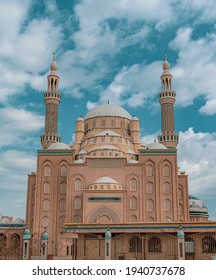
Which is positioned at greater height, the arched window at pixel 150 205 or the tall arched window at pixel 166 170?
the tall arched window at pixel 166 170

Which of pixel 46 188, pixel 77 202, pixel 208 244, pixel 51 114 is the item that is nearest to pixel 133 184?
pixel 77 202

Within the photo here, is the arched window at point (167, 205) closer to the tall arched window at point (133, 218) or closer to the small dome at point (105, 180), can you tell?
the tall arched window at point (133, 218)

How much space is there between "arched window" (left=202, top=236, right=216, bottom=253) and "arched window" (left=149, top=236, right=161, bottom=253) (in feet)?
12.1

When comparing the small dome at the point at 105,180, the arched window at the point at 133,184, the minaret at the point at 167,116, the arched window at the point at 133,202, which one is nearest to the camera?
the small dome at the point at 105,180

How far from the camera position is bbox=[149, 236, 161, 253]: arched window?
34.4m

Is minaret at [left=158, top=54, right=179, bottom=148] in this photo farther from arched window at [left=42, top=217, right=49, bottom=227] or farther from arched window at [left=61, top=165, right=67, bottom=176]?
arched window at [left=42, top=217, right=49, bottom=227]

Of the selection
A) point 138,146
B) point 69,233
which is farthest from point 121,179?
point 69,233

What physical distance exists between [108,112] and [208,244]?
25253mm

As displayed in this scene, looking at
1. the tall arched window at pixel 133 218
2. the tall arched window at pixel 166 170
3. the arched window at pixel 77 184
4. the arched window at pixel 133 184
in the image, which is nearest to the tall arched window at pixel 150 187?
the arched window at pixel 133 184

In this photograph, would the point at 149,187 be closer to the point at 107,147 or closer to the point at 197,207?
the point at 107,147

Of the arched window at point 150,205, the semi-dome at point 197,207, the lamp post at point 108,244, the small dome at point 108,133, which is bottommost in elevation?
the lamp post at point 108,244

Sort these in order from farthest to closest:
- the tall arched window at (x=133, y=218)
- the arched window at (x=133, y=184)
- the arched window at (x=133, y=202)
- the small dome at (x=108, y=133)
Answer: the small dome at (x=108, y=133) < the arched window at (x=133, y=184) < the arched window at (x=133, y=202) < the tall arched window at (x=133, y=218)

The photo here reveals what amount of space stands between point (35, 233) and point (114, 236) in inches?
469

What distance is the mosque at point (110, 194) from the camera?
34188 mm
